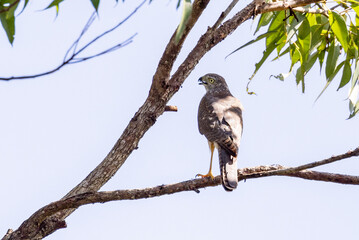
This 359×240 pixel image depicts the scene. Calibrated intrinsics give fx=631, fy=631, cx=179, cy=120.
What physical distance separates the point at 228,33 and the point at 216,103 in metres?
2.47

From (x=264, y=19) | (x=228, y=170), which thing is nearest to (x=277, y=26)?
(x=264, y=19)

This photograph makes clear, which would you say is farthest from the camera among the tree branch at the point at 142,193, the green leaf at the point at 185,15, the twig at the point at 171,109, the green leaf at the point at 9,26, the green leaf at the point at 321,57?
the green leaf at the point at 321,57

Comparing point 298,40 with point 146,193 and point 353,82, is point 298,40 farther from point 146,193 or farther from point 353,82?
point 146,193

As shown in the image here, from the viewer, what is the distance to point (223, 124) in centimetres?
654

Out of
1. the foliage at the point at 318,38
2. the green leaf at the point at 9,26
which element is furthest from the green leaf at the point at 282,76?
the green leaf at the point at 9,26

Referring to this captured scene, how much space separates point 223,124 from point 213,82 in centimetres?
168

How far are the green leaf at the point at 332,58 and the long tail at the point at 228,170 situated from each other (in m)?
1.13

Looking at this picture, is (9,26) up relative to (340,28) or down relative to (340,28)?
down

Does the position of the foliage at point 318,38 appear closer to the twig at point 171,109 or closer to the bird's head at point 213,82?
the twig at point 171,109

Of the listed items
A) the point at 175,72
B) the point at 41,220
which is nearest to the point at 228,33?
the point at 175,72

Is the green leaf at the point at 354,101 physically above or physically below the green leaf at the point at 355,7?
below

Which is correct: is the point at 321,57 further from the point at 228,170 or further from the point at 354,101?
the point at 228,170

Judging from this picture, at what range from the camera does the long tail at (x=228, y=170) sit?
5.26 metres

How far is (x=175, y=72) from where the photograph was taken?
4527 millimetres
